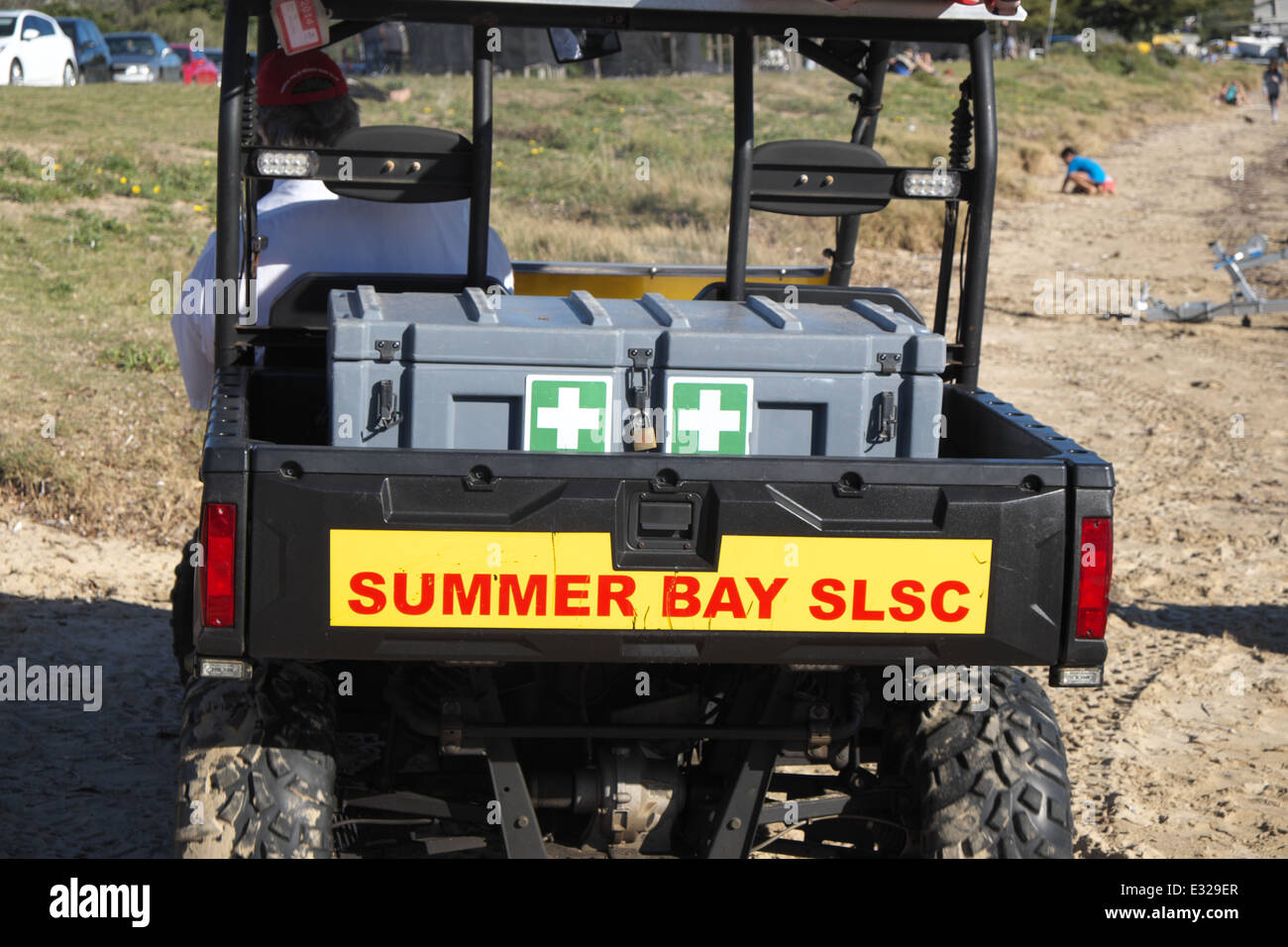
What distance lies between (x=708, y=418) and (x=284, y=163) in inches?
47.0

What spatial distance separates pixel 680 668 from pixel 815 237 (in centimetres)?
1180

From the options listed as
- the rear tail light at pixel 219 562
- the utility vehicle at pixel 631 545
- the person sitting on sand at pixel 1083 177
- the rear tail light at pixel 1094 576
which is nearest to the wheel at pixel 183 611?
the utility vehicle at pixel 631 545

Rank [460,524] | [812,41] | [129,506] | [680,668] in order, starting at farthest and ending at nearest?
1. [129,506]
2. [812,41]
3. [680,668]
4. [460,524]

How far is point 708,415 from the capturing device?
332 cm

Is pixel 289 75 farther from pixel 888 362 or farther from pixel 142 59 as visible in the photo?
pixel 142 59

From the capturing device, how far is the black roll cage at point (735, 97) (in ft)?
11.7

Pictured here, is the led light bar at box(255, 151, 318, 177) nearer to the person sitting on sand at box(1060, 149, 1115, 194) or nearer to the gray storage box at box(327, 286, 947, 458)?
the gray storage box at box(327, 286, 947, 458)

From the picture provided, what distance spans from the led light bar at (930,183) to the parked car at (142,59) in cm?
2898

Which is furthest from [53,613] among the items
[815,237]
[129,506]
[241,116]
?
[815,237]

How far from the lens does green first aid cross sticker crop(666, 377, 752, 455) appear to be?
3305 mm

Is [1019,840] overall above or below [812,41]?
below

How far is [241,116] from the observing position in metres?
3.57

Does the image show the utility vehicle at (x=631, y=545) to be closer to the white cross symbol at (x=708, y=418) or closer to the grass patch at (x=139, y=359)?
the white cross symbol at (x=708, y=418)
